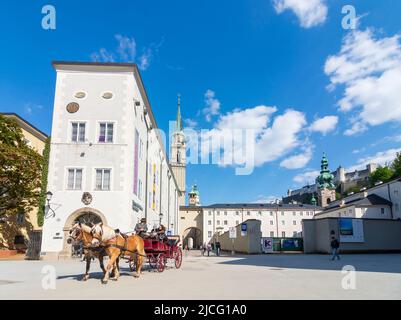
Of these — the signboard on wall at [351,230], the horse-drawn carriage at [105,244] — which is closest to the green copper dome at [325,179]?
the signboard on wall at [351,230]

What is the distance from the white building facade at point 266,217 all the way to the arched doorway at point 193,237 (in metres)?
4.64

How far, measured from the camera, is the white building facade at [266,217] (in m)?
104

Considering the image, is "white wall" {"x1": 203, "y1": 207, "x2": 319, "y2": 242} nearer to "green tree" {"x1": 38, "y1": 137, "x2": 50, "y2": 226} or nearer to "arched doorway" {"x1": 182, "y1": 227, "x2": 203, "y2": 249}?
"arched doorway" {"x1": 182, "y1": 227, "x2": 203, "y2": 249}

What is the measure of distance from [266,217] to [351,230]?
234 ft

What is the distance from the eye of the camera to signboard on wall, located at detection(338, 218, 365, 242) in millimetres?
34625

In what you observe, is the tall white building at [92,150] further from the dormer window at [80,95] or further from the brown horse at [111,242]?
the brown horse at [111,242]

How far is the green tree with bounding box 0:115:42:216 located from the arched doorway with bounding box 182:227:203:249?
74743 mm

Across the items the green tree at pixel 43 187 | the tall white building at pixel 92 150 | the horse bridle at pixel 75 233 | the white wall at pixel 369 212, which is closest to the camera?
the horse bridle at pixel 75 233

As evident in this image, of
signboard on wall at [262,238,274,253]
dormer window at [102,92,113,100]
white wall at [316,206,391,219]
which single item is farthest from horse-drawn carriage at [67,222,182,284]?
white wall at [316,206,391,219]

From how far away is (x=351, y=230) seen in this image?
34.9 m

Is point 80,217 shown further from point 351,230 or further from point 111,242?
point 351,230

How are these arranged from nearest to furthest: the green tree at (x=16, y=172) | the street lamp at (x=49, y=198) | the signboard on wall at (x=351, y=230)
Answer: the street lamp at (x=49, y=198) < the green tree at (x=16, y=172) < the signboard on wall at (x=351, y=230)
